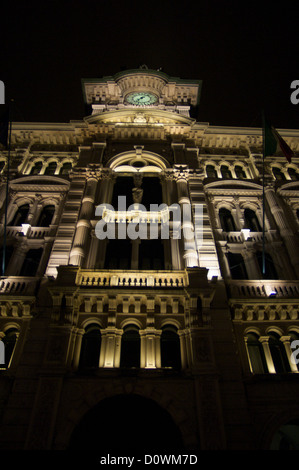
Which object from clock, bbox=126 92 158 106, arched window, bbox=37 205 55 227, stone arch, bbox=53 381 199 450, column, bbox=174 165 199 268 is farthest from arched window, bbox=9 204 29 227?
clock, bbox=126 92 158 106

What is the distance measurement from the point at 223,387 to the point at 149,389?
123 inches

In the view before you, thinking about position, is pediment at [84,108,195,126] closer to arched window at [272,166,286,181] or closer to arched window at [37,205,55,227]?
arched window at [272,166,286,181]

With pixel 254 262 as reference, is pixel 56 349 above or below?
below

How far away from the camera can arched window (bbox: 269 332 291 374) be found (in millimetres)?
15533

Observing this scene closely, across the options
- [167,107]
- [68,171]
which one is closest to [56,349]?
[68,171]

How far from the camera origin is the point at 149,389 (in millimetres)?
13547

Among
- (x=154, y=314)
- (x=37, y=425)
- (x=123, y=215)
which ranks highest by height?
(x=123, y=215)

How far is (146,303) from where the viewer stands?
622 inches

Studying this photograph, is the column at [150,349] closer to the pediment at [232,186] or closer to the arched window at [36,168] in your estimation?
the pediment at [232,186]

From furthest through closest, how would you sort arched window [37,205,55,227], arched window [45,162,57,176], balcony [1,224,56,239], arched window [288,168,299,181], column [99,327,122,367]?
arched window [288,168,299,181]
arched window [45,162,57,176]
arched window [37,205,55,227]
balcony [1,224,56,239]
column [99,327,122,367]

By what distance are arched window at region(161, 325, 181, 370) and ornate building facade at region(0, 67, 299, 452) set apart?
0.21 ft

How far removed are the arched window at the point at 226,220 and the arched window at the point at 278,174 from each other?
5869mm

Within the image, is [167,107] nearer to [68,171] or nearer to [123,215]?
[68,171]

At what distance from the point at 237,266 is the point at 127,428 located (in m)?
11.2
